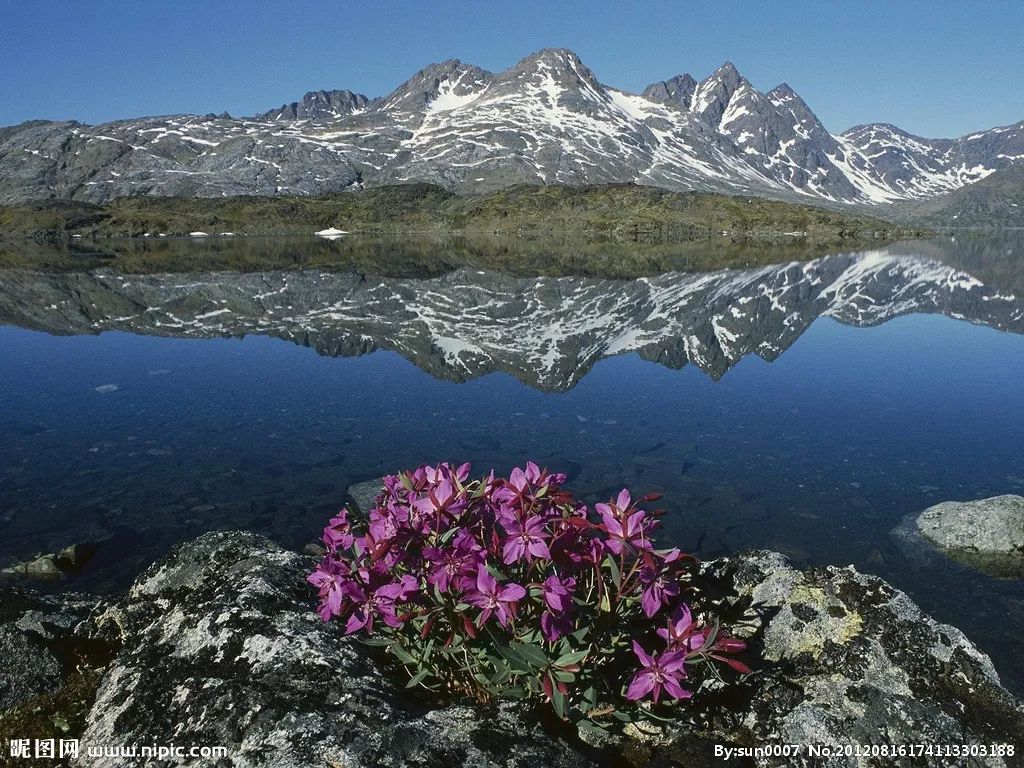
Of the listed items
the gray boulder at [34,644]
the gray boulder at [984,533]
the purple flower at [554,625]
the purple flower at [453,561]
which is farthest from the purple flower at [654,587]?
the gray boulder at [984,533]

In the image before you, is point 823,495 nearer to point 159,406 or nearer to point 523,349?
point 523,349

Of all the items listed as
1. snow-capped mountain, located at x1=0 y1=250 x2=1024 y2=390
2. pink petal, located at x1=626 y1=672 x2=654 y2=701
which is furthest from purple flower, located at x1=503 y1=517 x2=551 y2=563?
snow-capped mountain, located at x1=0 y1=250 x2=1024 y2=390

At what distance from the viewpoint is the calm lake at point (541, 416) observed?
41.5 feet

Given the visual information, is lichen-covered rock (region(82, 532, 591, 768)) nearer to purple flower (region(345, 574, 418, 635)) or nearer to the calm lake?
purple flower (region(345, 574, 418, 635))

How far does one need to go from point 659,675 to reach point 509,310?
3577cm

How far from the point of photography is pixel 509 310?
39.1 metres

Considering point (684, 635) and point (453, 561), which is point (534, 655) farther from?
point (684, 635)

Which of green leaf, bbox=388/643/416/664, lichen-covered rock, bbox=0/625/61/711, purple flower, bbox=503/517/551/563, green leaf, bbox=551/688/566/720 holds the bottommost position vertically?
lichen-covered rock, bbox=0/625/61/711

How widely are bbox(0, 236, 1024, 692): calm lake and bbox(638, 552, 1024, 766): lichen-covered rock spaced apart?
190 inches

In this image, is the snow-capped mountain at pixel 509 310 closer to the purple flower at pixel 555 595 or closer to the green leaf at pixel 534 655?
the purple flower at pixel 555 595

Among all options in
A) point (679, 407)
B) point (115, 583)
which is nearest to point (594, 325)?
point (679, 407)

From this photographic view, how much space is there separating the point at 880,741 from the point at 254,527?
11.5 m

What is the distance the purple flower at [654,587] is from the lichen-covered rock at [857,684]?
1.02 meters

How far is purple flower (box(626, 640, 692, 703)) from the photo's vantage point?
3.82m
